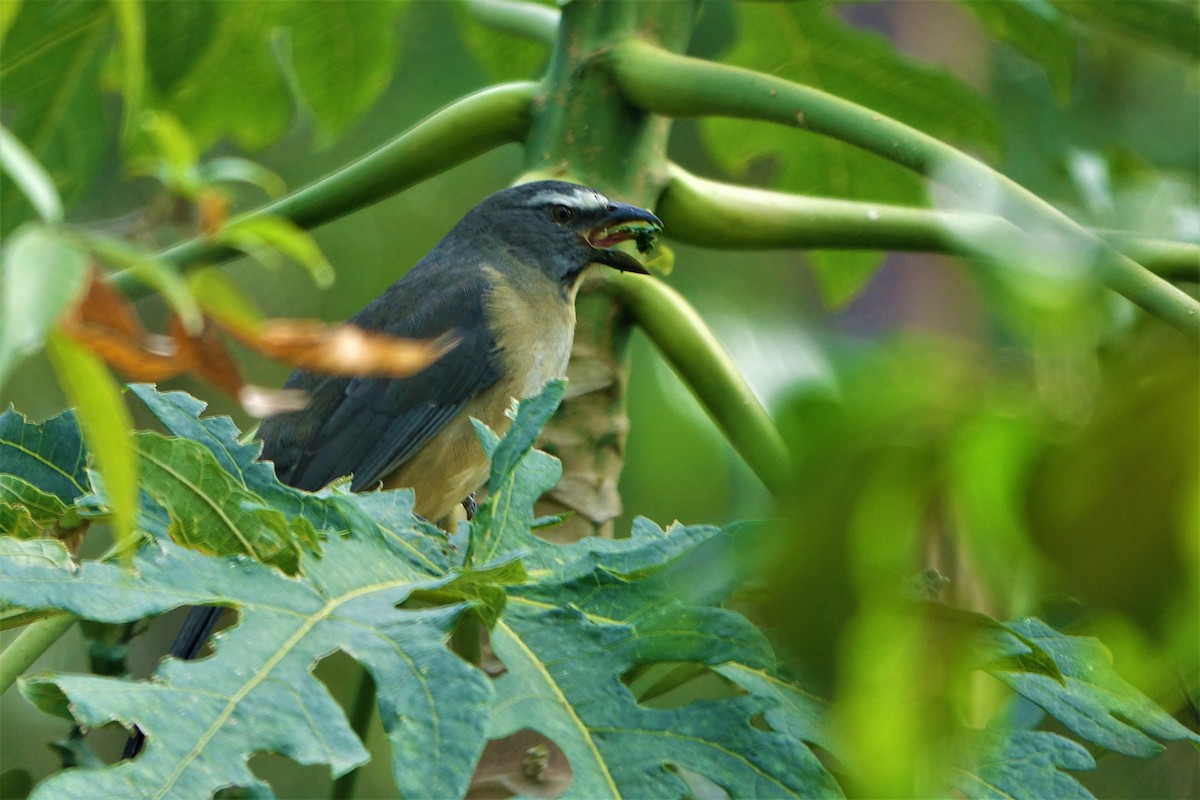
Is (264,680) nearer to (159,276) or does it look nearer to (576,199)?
(159,276)

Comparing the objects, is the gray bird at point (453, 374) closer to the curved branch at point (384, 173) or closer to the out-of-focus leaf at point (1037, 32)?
the curved branch at point (384, 173)

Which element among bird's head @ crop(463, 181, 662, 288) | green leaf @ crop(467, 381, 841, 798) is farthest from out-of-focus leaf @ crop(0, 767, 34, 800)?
bird's head @ crop(463, 181, 662, 288)

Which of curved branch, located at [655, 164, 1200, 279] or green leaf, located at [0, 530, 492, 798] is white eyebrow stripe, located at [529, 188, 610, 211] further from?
green leaf, located at [0, 530, 492, 798]

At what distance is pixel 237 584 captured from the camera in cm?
121

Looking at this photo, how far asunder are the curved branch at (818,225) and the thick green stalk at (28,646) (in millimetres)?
1133

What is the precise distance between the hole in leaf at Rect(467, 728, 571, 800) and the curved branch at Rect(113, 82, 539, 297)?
0.89 meters

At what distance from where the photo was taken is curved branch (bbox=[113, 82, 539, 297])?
2.05 metres

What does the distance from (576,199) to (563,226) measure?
47 centimetres

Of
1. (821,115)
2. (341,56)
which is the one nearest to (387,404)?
(341,56)

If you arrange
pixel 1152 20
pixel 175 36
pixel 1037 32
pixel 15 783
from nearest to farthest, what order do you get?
pixel 15 783, pixel 1152 20, pixel 175 36, pixel 1037 32

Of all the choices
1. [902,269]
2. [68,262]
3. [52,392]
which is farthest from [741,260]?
[68,262]

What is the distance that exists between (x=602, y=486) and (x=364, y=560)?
2.71 ft

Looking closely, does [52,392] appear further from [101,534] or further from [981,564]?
[981,564]

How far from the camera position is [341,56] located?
2.58 meters
